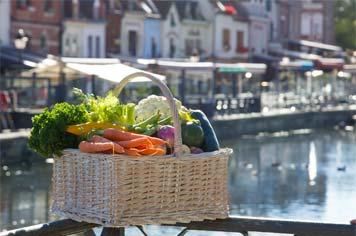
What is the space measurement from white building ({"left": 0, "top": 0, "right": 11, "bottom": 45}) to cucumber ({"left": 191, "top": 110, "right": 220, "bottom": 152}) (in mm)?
32961

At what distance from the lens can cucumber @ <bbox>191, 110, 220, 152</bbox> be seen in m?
3.44

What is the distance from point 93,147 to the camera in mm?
3199

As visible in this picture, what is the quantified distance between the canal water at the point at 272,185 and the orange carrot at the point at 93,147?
634 cm

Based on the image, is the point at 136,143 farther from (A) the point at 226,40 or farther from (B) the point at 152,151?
(A) the point at 226,40

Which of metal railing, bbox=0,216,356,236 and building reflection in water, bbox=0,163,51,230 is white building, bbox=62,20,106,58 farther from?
metal railing, bbox=0,216,356,236

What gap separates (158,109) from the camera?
3.59 meters

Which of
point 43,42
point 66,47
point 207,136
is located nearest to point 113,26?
point 66,47

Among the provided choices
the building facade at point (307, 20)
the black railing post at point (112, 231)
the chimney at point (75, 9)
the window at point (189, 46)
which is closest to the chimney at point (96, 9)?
the chimney at point (75, 9)

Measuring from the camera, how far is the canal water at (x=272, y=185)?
1567 centimetres

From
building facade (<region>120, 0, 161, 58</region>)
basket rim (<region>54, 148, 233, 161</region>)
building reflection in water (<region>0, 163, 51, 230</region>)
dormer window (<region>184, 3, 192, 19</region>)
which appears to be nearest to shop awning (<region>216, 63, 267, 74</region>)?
building facade (<region>120, 0, 161, 58</region>)

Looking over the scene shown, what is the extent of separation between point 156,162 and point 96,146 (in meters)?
0.21

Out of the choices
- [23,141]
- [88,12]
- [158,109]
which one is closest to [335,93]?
[88,12]

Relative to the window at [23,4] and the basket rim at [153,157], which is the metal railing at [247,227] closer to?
the basket rim at [153,157]

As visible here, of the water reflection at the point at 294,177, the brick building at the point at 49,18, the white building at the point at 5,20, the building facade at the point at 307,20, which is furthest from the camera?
the building facade at the point at 307,20
